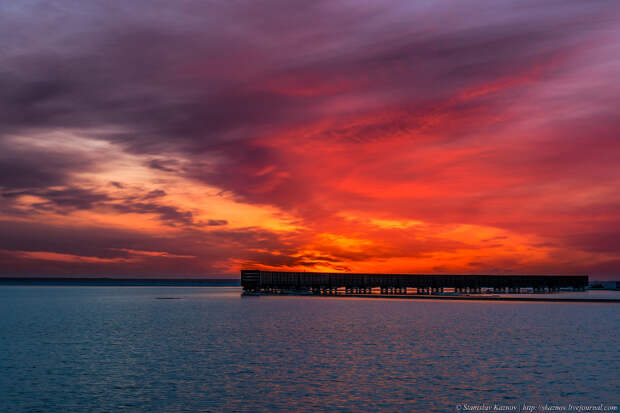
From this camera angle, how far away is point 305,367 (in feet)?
109

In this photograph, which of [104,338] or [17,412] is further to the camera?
[104,338]

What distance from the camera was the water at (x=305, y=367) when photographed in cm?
2489

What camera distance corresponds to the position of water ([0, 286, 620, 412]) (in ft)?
81.7

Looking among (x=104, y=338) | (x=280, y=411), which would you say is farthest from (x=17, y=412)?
(x=104, y=338)

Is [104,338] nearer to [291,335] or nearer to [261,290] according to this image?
[291,335]

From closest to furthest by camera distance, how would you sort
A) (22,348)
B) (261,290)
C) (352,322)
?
(22,348), (352,322), (261,290)

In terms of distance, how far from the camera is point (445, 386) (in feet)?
90.9

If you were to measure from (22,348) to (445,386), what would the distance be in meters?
31.5

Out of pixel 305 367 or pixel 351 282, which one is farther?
pixel 351 282

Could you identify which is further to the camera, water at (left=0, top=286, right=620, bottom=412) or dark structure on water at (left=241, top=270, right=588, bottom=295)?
dark structure on water at (left=241, top=270, right=588, bottom=295)

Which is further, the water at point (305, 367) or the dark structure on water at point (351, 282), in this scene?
the dark structure on water at point (351, 282)

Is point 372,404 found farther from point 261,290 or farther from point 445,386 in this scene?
point 261,290

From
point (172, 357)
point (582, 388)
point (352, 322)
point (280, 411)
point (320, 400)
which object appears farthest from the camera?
point (352, 322)

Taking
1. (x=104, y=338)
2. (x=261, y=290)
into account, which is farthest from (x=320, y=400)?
(x=261, y=290)
